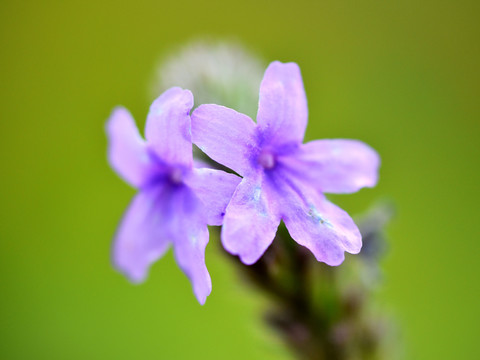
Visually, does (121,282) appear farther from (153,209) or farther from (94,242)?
(153,209)

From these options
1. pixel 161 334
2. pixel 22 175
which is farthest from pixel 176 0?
pixel 161 334

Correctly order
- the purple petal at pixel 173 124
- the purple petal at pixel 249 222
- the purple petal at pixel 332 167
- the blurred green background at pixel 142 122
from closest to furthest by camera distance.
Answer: the purple petal at pixel 249 222 → the purple petal at pixel 173 124 → the purple petal at pixel 332 167 → the blurred green background at pixel 142 122

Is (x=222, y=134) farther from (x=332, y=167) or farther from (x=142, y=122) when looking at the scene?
(x=142, y=122)

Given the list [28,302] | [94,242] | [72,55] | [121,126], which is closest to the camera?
[121,126]

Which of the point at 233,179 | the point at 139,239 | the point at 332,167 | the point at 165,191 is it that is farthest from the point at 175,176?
the point at 332,167

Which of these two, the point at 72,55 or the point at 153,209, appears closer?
the point at 153,209

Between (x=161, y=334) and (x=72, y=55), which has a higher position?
(x=72, y=55)

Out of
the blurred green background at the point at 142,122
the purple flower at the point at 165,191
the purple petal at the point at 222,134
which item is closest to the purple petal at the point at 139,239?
the purple flower at the point at 165,191

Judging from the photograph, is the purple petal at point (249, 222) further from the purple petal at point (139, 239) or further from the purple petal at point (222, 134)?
the purple petal at point (139, 239)
